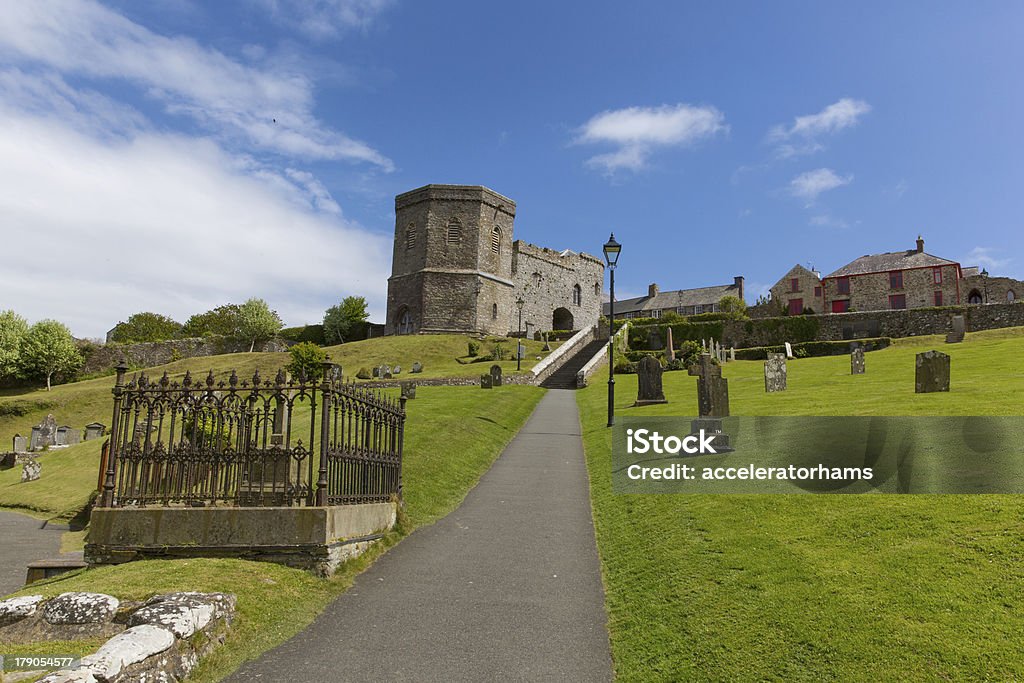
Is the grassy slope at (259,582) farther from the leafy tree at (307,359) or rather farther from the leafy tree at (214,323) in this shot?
the leafy tree at (214,323)

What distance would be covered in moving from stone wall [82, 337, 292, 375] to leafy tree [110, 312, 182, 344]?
13878 millimetres

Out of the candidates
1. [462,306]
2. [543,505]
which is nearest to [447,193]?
[462,306]

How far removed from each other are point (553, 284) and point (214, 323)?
139ft

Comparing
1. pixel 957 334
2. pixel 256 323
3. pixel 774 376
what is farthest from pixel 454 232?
pixel 774 376

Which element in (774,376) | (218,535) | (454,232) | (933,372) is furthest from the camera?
(454,232)

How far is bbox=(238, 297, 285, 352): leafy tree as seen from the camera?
70188mm

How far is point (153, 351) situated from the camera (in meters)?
68.4

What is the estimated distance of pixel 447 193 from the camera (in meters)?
63.1

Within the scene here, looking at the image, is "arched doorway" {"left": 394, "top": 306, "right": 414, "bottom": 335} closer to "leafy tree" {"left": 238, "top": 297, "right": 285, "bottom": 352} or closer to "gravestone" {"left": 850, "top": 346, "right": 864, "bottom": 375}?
"leafy tree" {"left": 238, "top": 297, "right": 285, "bottom": 352}

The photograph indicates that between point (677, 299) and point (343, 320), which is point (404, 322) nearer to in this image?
point (343, 320)

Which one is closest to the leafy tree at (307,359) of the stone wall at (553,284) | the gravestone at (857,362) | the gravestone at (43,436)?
the gravestone at (43,436)

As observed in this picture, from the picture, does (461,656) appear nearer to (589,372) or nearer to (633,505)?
(633,505)

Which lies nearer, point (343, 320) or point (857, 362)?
point (857, 362)

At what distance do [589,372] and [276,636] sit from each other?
32.8 metres
